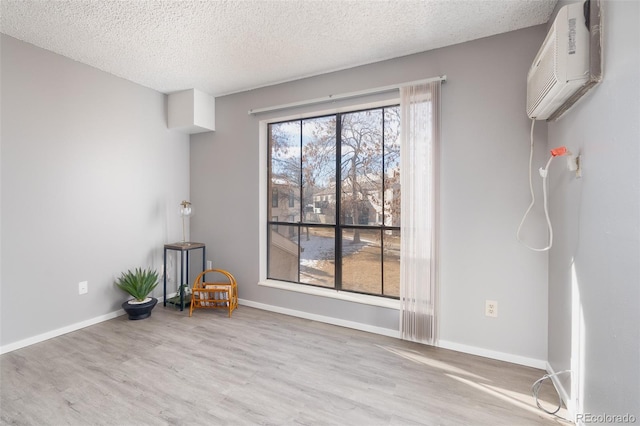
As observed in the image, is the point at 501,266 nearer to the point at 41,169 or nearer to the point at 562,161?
the point at 562,161

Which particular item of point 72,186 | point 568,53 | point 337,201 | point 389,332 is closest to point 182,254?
point 72,186

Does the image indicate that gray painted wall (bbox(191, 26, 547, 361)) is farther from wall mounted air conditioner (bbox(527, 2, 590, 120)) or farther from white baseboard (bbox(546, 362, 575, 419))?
wall mounted air conditioner (bbox(527, 2, 590, 120))

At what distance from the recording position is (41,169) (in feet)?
8.36

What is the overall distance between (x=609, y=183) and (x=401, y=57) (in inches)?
76.0

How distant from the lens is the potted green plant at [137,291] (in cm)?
297

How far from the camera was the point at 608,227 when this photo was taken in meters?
1.25

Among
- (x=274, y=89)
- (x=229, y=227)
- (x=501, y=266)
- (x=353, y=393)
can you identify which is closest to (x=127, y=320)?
(x=229, y=227)

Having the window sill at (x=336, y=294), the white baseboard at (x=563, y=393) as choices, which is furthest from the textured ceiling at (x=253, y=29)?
the white baseboard at (x=563, y=393)

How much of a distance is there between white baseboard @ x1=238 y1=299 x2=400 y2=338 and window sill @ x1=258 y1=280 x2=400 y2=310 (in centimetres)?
22

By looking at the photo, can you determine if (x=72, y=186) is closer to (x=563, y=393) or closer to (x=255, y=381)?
(x=255, y=381)

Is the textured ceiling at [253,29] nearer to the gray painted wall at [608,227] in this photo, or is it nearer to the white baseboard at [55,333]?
the gray painted wall at [608,227]

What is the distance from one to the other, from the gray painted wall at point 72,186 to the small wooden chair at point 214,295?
2.39 feet

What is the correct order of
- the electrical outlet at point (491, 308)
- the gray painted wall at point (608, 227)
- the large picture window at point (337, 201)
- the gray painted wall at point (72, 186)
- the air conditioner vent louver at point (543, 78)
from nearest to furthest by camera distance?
the gray painted wall at point (608, 227), the air conditioner vent louver at point (543, 78), the electrical outlet at point (491, 308), the gray painted wall at point (72, 186), the large picture window at point (337, 201)

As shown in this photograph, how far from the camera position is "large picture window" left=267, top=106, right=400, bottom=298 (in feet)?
9.23
